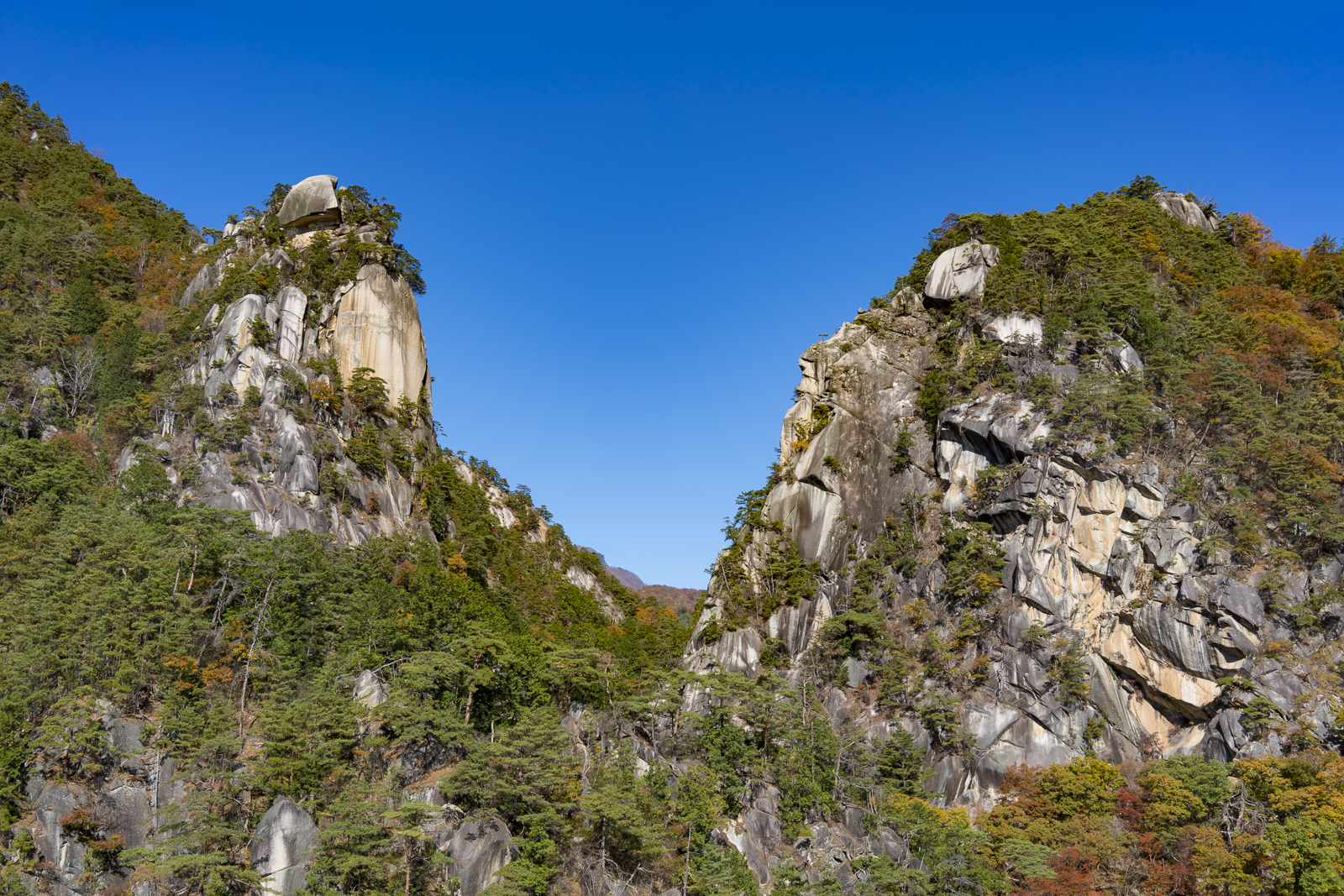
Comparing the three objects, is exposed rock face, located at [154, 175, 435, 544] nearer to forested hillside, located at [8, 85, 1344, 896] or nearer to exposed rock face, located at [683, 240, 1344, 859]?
forested hillside, located at [8, 85, 1344, 896]

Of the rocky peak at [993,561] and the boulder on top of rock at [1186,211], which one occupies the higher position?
the boulder on top of rock at [1186,211]

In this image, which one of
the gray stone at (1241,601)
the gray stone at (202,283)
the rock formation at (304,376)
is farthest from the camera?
the gray stone at (202,283)

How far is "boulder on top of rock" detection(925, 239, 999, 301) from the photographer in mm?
48344

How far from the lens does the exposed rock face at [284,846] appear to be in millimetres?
24062

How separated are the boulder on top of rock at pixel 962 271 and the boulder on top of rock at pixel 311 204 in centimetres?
3966

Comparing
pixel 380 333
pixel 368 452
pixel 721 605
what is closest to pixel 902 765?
pixel 721 605

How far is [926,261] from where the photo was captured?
172 ft

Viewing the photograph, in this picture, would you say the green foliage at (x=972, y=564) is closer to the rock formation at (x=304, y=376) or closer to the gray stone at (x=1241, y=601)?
the gray stone at (x=1241, y=601)

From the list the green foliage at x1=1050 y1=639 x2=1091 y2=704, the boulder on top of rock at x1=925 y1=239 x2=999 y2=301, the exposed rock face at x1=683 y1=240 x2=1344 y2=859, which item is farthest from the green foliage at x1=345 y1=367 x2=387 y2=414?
the green foliage at x1=1050 y1=639 x2=1091 y2=704

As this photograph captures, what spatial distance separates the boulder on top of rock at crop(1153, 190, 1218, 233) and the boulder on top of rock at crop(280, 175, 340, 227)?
202 feet

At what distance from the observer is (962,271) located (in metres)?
49.1

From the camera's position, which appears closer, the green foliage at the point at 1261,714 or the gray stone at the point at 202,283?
the green foliage at the point at 1261,714

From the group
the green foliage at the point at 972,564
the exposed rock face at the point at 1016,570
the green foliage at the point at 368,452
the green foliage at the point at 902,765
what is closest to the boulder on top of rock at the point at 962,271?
the exposed rock face at the point at 1016,570

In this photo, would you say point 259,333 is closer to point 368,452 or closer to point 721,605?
point 368,452
